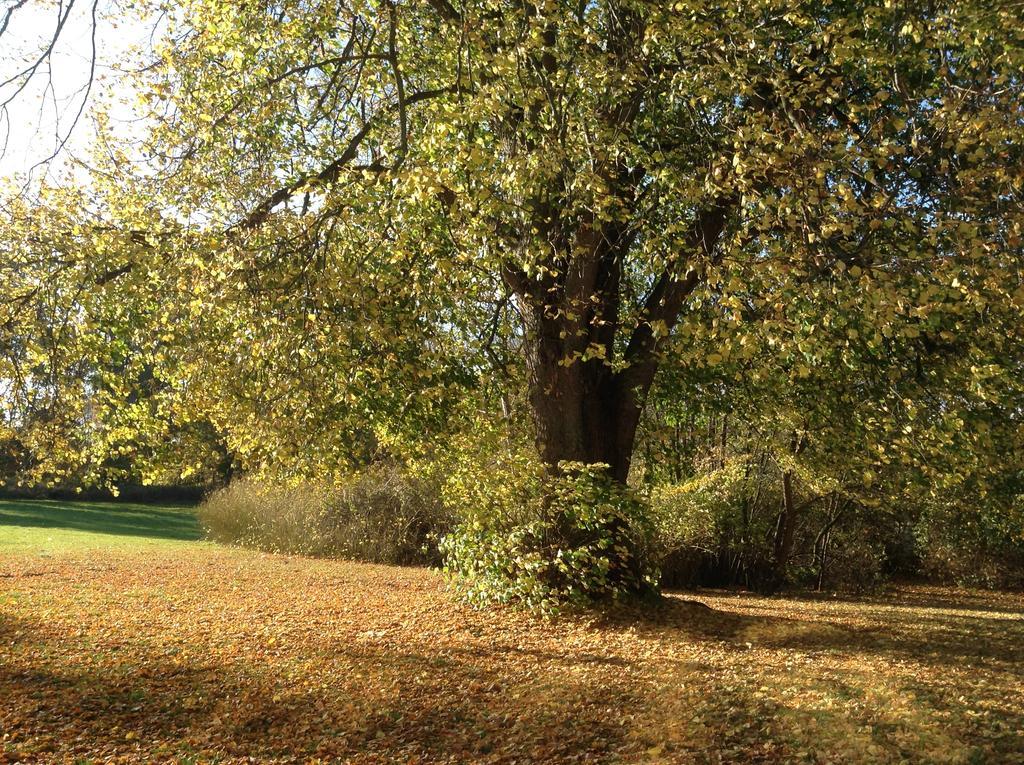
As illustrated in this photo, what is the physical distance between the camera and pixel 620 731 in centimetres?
606

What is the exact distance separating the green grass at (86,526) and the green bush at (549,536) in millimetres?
14035

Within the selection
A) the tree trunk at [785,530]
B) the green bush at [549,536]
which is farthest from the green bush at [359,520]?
the green bush at [549,536]

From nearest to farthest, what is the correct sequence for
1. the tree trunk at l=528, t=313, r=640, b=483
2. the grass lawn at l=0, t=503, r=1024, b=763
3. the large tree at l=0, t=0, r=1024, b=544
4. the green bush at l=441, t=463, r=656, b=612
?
1. the grass lawn at l=0, t=503, r=1024, b=763
2. the large tree at l=0, t=0, r=1024, b=544
3. the green bush at l=441, t=463, r=656, b=612
4. the tree trunk at l=528, t=313, r=640, b=483

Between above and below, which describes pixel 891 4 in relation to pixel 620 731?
above

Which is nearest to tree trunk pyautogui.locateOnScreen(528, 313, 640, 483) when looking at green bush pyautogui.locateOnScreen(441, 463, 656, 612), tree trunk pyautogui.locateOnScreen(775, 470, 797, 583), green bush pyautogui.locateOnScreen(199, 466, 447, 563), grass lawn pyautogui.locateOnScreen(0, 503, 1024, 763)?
green bush pyautogui.locateOnScreen(441, 463, 656, 612)

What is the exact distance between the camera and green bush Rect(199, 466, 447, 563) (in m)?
19.8

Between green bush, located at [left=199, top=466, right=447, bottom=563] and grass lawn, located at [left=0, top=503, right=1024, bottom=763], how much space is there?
7261 mm

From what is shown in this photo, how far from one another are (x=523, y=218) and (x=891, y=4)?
371 centimetres

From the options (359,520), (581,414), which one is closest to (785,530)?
(581,414)

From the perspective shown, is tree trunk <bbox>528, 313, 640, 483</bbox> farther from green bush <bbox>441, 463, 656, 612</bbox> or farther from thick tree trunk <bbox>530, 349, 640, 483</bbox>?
green bush <bbox>441, 463, 656, 612</bbox>

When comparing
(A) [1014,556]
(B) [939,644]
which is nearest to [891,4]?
(B) [939,644]

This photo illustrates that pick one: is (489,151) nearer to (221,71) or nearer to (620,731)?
(221,71)

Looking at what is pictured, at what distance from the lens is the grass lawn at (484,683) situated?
5.73 m

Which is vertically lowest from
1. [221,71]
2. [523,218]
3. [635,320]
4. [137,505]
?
[137,505]
